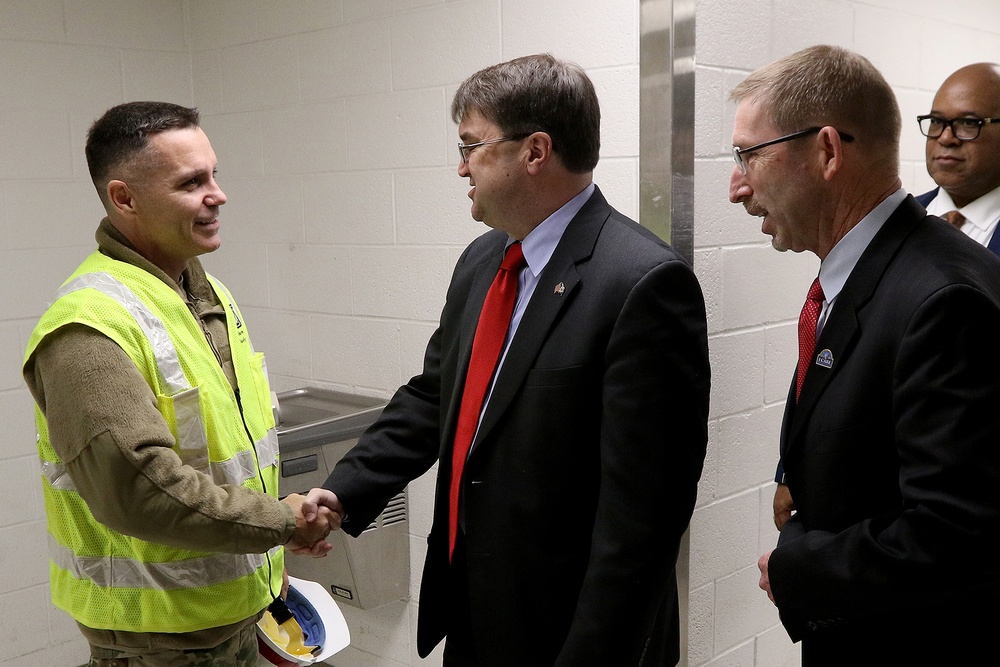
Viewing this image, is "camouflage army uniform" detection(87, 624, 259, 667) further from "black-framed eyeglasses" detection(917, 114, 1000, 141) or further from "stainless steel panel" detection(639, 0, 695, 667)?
"black-framed eyeglasses" detection(917, 114, 1000, 141)

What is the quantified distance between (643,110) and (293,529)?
136cm

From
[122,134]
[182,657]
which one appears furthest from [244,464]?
[122,134]

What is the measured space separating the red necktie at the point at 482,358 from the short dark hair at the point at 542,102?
225mm

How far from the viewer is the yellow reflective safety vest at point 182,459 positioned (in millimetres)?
1740

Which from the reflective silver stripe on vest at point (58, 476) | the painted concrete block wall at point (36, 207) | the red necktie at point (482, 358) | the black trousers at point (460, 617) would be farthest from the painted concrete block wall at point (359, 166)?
the reflective silver stripe on vest at point (58, 476)

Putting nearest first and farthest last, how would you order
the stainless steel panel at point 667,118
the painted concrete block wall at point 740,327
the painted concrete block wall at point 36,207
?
the stainless steel panel at point 667,118, the painted concrete block wall at point 740,327, the painted concrete block wall at point 36,207

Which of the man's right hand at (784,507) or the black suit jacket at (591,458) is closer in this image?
the black suit jacket at (591,458)

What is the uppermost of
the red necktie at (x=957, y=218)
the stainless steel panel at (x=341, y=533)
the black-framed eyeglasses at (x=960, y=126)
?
the black-framed eyeglasses at (x=960, y=126)

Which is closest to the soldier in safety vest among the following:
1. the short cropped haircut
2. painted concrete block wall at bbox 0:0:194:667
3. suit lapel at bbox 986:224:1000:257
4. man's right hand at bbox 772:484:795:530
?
man's right hand at bbox 772:484:795:530

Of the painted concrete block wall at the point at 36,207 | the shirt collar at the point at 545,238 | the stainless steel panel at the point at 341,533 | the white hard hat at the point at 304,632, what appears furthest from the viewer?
the painted concrete block wall at the point at 36,207

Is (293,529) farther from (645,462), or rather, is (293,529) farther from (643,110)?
(643,110)

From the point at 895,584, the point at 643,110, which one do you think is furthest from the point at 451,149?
the point at 895,584

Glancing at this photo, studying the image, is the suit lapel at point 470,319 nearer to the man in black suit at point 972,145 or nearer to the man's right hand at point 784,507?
the man's right hand at point 784,507

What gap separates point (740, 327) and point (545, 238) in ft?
3.60
